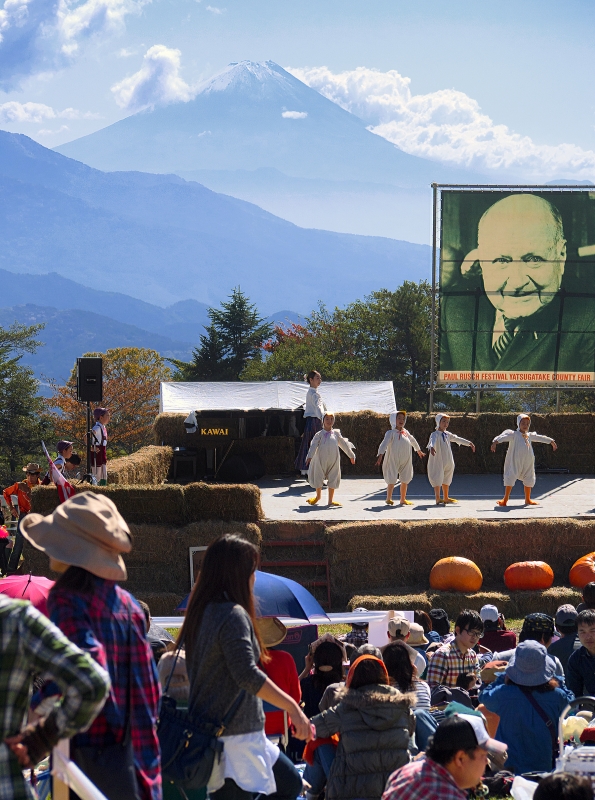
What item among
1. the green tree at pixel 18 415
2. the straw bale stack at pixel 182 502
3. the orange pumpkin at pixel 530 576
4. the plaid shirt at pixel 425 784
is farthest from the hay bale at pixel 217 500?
the green tree at pixel 18 415

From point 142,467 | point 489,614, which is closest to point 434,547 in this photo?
point 489,614

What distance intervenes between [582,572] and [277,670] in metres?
8.43

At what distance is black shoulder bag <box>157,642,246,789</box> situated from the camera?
3.49 m

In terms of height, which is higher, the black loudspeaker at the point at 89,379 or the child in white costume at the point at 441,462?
the black loudspeaker at the point at 89,379

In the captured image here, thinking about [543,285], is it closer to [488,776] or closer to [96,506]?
[488,776]

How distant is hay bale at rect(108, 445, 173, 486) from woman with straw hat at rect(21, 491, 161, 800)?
9897 mm

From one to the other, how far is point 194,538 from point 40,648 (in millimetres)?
9622

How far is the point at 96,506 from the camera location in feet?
10.2

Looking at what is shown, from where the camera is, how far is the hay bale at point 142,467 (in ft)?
45.8

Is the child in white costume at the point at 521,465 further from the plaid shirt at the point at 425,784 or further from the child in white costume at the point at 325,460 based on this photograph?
the plaid shirt at the point at 425,784

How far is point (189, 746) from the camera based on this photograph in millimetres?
3502

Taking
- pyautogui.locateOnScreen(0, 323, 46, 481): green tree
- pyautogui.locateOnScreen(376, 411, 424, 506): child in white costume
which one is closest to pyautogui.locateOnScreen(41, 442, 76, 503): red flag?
pyautogui.locateOnScreen(376, 411, 424, 506): child in white costume

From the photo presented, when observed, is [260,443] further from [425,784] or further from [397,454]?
[425,784]

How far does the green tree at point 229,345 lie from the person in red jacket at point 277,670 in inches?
2216
